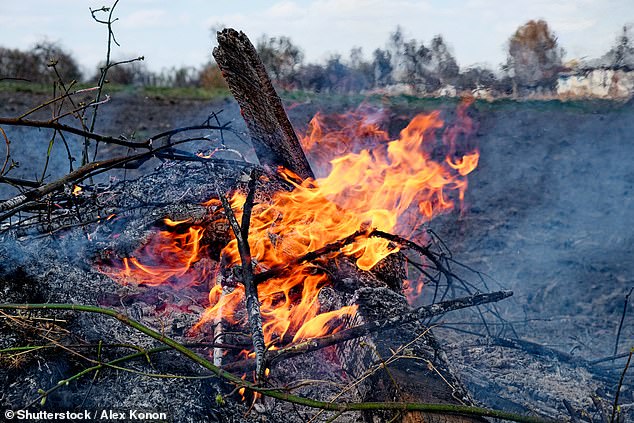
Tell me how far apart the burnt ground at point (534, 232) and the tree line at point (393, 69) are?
1.74 ft

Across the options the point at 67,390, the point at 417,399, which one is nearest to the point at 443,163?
the point at 417,399

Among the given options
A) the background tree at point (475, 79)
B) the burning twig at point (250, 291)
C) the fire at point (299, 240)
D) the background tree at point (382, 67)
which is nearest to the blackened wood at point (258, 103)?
the fire at point (299, 240)

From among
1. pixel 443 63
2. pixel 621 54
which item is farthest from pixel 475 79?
pixel 621 54

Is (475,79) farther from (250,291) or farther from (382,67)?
(250,291)

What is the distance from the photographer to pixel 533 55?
6629 millimetres

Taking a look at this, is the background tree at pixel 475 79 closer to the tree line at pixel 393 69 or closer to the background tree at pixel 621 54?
the tree line at pixel 393 69

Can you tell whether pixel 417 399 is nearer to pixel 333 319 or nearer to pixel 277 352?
pixel 277 352

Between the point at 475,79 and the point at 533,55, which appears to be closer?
the point at 475,79

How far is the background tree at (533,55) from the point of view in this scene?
6494 millimetres

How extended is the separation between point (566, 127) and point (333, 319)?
5697 mm

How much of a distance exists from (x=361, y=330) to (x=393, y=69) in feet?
21.2

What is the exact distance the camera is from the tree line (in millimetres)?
6484

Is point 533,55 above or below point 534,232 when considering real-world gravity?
above

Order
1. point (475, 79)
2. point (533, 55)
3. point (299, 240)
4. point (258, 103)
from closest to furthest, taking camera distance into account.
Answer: point (299, 240)
point (258, 103)
point (475, 79)
point (533, 55)
